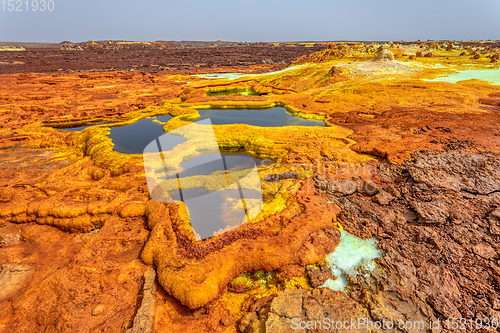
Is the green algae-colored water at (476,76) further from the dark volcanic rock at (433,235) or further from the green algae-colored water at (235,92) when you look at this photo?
the dark volcanic rock at (433,235)

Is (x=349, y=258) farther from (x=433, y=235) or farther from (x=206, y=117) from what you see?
(x=206, y=117)

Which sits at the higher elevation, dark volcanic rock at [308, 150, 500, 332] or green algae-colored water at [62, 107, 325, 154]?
green algae-colored water at [62, 107, 325, 154]

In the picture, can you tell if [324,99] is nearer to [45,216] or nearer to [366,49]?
[45,216]

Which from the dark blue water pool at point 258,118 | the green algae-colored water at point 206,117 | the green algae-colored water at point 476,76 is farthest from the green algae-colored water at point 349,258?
the green algae-colored water at point 476,76

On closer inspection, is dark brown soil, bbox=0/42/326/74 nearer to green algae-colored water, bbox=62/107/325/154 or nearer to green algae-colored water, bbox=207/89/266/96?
green algae-colored water, bbox=207/89/266/96

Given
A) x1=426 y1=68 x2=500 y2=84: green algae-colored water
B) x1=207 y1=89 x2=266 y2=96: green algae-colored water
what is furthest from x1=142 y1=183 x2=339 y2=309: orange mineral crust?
x1=426 y1=68 x2=500 y2=84: green algae-colored water

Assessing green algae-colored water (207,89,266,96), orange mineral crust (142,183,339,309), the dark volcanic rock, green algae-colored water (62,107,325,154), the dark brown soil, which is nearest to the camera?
the dark volcanic rock

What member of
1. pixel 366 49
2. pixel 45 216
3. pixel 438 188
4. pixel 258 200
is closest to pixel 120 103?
pixel 45 216

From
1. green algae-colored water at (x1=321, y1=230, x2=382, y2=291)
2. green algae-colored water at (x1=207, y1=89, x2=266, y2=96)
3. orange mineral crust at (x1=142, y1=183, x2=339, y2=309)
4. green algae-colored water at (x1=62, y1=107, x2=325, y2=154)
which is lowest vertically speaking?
green algae-colored water at (x1=321, y1=230, x2=382, y2=291)
